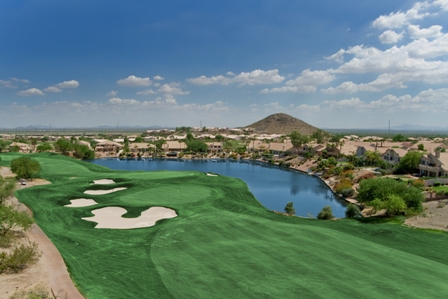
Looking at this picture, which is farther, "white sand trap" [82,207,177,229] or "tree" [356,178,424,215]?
"tree" [356,178,424,215]

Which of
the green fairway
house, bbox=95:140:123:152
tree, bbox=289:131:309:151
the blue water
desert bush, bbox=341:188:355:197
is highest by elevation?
tree, bbox=289:131:309:151

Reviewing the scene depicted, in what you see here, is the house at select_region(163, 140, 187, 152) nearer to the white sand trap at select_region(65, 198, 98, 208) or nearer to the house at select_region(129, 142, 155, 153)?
the house at select_region(129, 142, 155, 153)

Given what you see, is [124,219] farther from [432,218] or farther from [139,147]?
[139,147]

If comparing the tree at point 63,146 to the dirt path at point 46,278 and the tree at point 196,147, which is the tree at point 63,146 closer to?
the tree at point 196,147

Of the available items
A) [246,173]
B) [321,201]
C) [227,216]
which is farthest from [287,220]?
[246,173]

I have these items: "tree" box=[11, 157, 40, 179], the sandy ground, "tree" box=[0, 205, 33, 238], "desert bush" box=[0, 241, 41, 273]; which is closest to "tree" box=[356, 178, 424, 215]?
the sandy ground

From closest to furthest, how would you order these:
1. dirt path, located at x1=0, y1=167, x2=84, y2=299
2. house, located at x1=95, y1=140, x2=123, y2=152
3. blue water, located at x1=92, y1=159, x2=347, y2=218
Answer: dirt path, located at x1=0, y1=167, x2=84, y2=299 → blue water, located at x1=92, y1=159, x2=347, y2=218 → house, located at x1=95, y1=140, x2=123, y2=152

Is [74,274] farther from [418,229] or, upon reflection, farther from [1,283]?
[418,229]
